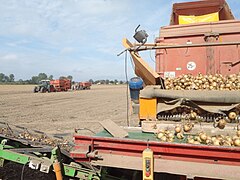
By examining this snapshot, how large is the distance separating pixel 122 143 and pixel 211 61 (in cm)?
280

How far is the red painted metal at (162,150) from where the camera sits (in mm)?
2270

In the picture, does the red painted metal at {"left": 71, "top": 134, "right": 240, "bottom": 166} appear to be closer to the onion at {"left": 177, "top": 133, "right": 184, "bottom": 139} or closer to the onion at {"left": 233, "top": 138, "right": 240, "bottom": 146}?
the onion at {"left": 233, "top": 138, "right": 240, "bottom": 146}

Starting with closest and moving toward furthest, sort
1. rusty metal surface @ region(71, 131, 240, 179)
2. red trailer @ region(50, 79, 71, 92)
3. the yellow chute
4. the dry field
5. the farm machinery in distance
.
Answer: rusty metal surface @ region(71, 131, 240, 179) < the yellow chute < the dry field < the farm machinery in distance < red trailer @ region(50, 79, 71, 92)

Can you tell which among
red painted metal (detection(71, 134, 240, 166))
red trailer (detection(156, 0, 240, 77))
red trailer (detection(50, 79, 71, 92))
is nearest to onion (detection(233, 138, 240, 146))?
red painted metal (detection(71, 134, 240, 166))

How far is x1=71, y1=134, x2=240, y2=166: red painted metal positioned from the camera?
2270 mm

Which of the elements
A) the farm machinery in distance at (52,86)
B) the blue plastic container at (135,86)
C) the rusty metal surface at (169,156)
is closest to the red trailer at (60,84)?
the farm machinery in distance at (52,86)

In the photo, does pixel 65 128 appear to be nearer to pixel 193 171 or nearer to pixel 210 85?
pixel 210 85

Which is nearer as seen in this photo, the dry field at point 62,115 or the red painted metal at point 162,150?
the red painted metal at point 162,150

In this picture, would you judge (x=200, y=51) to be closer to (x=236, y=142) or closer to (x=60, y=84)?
(x=236, y=142)

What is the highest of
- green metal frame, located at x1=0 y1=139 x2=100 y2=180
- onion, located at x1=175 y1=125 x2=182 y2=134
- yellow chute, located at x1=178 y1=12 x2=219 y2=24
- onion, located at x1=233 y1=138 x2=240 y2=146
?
yellow chute, located at x1=178 y1=12 x2=219 y2=24

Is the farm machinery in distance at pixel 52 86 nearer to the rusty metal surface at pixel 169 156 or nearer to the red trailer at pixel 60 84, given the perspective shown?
the red trailer at pixel 60 84

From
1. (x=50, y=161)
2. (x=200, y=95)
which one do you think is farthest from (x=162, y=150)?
(x=50, y=161)

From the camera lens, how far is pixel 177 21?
18.6 feet

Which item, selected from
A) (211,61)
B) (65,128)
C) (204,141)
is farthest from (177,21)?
(65,128)
